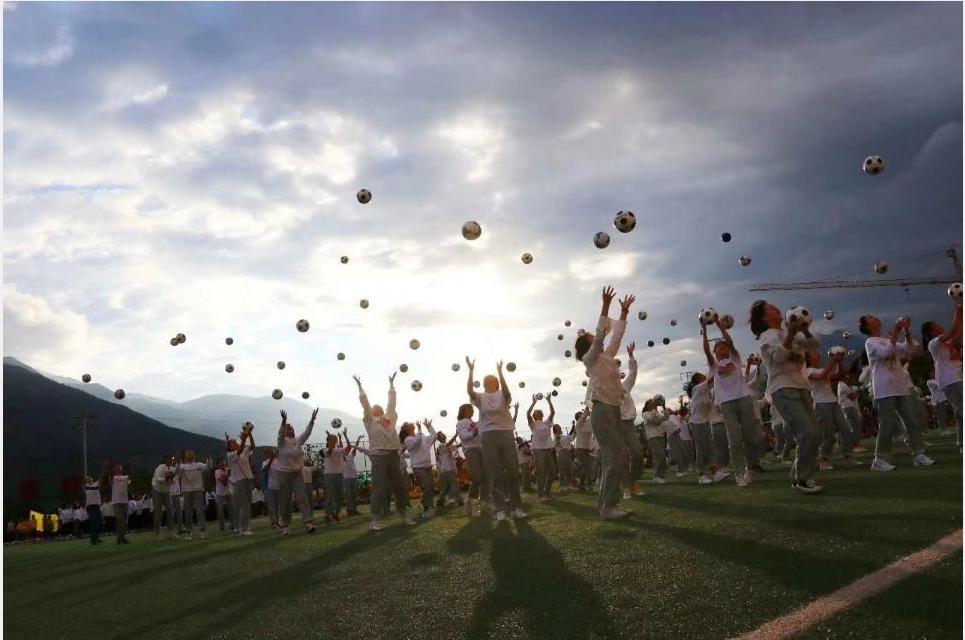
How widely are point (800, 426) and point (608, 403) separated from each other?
2.34 m

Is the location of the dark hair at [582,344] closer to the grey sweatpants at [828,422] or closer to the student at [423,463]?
the grey sweatpants at [828,422]

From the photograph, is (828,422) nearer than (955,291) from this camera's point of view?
No

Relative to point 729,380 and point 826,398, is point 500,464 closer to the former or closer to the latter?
point 729,380

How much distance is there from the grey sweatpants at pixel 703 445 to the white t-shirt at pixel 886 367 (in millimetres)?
4335

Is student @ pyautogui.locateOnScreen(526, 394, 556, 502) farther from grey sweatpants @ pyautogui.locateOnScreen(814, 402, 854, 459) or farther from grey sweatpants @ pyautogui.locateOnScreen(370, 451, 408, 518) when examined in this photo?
grey sweatpants @ pyautogui.locateOnScreen(814, 402, 854, 459)

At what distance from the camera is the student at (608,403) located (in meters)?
9.12

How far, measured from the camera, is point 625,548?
271 inches

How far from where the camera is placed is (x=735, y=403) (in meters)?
12.0

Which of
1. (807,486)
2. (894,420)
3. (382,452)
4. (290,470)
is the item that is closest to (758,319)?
(807,486)

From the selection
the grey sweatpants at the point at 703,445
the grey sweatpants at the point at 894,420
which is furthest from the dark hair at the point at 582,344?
the grey sweatpants at the point at 703,445

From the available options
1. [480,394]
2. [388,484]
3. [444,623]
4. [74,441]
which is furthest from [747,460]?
[74,441]

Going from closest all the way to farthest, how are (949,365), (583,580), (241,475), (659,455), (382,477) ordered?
(583,580) < (949,365) < (382,477) < (659,455) < (241,475)

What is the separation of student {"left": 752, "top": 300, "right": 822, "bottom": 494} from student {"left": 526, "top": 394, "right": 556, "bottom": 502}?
723cm

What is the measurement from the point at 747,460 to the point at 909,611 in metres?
9.33
